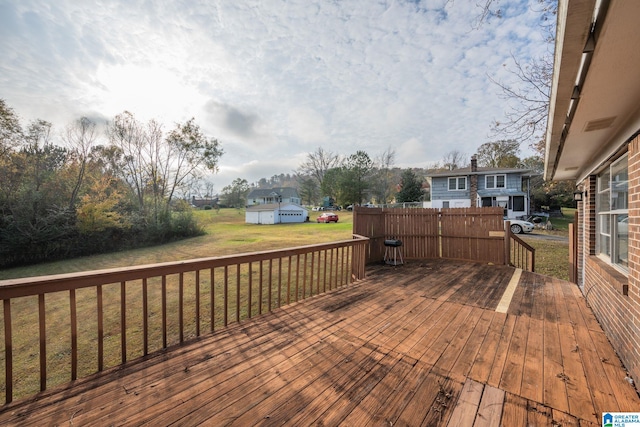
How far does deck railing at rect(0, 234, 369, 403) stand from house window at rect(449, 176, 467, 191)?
59.2ft

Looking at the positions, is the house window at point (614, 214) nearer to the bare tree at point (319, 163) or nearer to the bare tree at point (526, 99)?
the bare tree at point (526, 99)

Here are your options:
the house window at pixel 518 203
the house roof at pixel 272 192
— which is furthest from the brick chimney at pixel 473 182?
the house roof at pixel 272 192

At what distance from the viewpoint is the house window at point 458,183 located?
1944 cm

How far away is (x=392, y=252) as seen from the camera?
22.4 feet

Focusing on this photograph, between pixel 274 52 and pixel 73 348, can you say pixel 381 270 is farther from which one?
pixel 274 52

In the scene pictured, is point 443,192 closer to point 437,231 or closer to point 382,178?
point 437,231

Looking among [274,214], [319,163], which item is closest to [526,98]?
[274,214]

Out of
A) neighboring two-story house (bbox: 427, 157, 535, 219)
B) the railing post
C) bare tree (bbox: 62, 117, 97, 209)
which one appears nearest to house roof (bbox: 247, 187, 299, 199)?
neighboring two-story house (bbox: 427, 157, 535, 219)

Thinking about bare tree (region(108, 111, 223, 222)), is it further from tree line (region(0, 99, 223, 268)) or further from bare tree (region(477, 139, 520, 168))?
bare tree (region(477, 139, 520, 168))

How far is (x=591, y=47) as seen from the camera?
47.4 inches

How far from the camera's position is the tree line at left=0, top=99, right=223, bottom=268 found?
10.7 meters

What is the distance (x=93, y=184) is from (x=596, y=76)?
59.9ft

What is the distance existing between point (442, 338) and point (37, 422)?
126 inches

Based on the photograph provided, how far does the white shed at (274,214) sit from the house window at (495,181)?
67.1 feet
